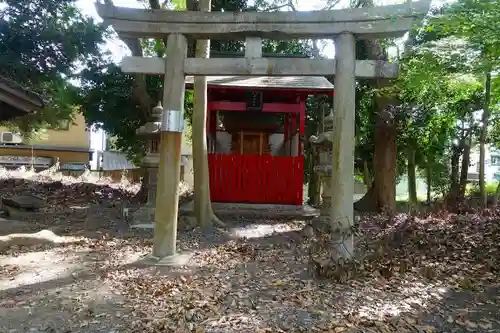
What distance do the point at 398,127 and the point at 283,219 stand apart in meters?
5.07

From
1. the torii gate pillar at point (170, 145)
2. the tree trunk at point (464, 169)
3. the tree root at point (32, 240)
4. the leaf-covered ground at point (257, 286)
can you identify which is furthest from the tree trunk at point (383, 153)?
the tree root at point (32, 240)

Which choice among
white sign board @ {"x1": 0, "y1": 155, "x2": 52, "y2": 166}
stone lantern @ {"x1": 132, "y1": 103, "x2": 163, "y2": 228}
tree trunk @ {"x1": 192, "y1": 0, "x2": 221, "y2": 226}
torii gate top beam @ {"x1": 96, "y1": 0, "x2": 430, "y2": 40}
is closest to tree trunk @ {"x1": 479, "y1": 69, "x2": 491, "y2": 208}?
torii gate top beam @ {"x1": 96, "y1": 0, "x2": 430, "y2": 40}

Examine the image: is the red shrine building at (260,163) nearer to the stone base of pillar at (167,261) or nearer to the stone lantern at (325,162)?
the stone lantern at (325,162)

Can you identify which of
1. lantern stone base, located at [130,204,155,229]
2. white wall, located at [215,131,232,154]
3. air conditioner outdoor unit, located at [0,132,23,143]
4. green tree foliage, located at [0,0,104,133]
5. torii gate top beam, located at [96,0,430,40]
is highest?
green tree foliage, located at [0,0,104,133]

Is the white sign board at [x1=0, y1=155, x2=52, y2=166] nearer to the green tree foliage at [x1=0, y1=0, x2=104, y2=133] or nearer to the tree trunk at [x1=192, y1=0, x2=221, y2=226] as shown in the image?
the green tree foliage at [x1=0, y1=0, x2=104, y2=133]

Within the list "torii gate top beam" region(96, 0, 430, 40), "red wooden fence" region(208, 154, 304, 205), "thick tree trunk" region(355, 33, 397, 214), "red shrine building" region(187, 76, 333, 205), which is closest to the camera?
"torii gate top beam" region(96, 0, 430, 40)

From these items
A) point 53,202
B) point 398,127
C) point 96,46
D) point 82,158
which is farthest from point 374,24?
point 82,158

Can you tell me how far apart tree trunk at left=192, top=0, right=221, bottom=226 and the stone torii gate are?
329 cm

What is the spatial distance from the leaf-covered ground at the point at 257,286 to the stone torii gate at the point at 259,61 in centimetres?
87

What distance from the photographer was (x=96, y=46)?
1361 cm

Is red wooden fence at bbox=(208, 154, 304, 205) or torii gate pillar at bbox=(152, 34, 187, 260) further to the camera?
red wooden fence at bbox=(208, 154, 304, 205)

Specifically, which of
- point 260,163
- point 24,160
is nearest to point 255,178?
point 260,163

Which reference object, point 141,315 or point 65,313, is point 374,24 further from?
point 65,313

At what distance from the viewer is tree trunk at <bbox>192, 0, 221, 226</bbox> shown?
10.0m
